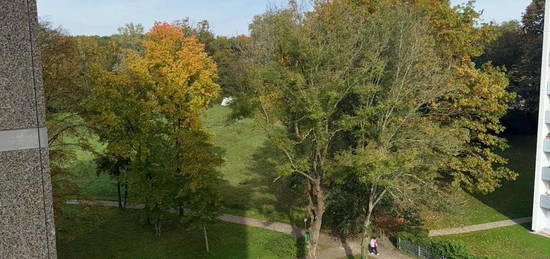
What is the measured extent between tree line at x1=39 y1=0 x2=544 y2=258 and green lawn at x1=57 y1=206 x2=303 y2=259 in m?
1.45

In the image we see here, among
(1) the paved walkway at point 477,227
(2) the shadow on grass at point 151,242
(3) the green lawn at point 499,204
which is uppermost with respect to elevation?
(3) the green lawn at point 499,204

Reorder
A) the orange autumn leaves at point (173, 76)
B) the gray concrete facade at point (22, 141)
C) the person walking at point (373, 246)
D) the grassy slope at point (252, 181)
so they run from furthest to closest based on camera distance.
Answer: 1. the grassy slope at point (252, 181)
2. the orange autumn leaves at point (173, 76)
3. the person walking at point (373, 246)
4. the gray concrete facade at point (22, 141)

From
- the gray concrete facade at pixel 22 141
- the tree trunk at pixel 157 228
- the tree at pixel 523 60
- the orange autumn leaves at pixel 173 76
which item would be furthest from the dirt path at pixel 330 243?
the tree at pixel 523 60

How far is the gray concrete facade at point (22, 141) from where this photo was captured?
11.9ft

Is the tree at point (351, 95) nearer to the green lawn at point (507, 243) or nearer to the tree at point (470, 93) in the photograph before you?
the tree at point (470, 93)

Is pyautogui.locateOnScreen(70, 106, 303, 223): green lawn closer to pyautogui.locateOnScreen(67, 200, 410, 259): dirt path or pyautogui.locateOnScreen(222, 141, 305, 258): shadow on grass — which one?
pyautogui.locateOnScreen(222, 141, 305, 258): shadow on grass

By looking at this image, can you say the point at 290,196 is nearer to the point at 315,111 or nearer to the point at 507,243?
the point at 507,243

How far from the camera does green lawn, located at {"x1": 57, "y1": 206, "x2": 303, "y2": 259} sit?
22.6 meters

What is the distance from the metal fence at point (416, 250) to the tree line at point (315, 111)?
126cm

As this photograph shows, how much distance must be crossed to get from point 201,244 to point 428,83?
546 inches

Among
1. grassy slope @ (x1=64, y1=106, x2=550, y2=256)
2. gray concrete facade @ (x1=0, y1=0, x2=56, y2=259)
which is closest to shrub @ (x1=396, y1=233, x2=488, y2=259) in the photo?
grassy slope @ (x1=64, y1=106, x2=550, y2=256)

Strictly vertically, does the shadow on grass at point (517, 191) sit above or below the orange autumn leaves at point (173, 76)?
below

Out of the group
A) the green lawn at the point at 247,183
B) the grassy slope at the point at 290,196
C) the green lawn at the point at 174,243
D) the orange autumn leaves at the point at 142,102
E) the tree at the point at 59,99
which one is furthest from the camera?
the green lawn at the point at 247,183

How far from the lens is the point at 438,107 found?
1034 inches
